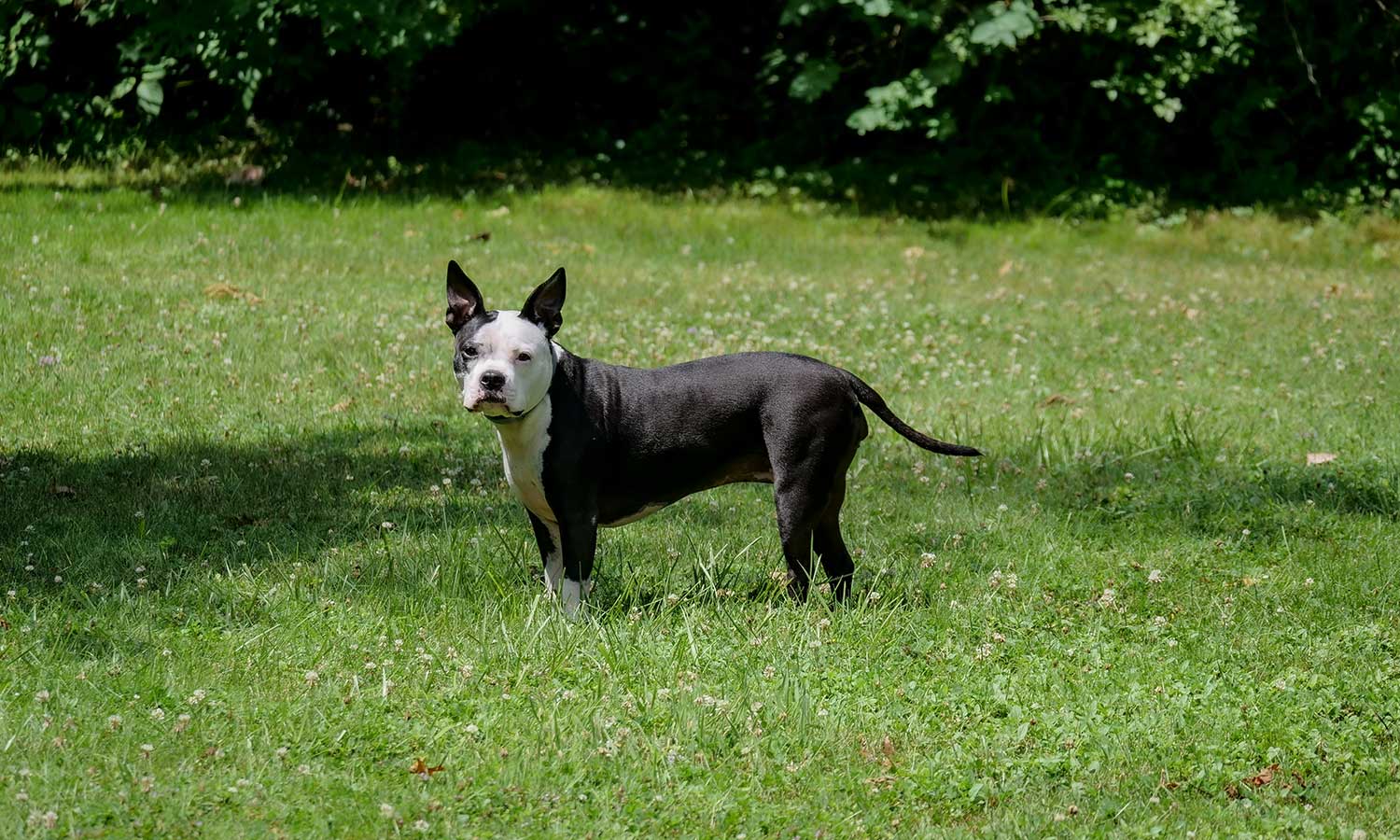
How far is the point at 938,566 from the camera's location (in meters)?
6.45

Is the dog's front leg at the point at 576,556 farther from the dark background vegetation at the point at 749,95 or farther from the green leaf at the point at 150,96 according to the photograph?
the green leaf at the point at 150,96

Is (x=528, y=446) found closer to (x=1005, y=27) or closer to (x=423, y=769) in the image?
(x=423, y=769)

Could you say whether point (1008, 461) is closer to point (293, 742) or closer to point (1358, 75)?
point (293, 742)

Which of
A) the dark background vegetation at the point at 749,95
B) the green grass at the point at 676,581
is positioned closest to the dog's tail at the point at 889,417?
the green grass at the point at 676,581

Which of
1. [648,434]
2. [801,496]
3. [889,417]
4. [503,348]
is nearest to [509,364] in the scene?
[503,348]

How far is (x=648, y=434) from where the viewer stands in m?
5.61

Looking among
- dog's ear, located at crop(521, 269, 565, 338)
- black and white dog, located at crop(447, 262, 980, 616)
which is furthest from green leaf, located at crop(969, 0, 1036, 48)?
dog's ear, located at crop(521, 269, 565, 338)

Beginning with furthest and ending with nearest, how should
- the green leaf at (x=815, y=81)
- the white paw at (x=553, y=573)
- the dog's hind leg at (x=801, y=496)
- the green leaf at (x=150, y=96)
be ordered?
1. the green leaf at (x=815, y=81)
2. the green leaf at (x=150, y=96)
3. the white paw at (x=553, y=573)
4. the dog's hind leg at (x=801, y=496)

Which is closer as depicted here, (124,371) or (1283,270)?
(124,371)

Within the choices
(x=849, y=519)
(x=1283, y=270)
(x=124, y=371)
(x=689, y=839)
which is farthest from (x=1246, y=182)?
(x=689, y=839)

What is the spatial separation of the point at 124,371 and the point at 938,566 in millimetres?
5324

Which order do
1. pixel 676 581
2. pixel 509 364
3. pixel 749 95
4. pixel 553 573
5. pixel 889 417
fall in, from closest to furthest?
pixel 509 364
pixel 553 573
pixel 889 417
pixel 676 581
pixel 749 95

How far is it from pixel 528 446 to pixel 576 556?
1.45 ft

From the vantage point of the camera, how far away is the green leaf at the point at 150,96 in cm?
1553
